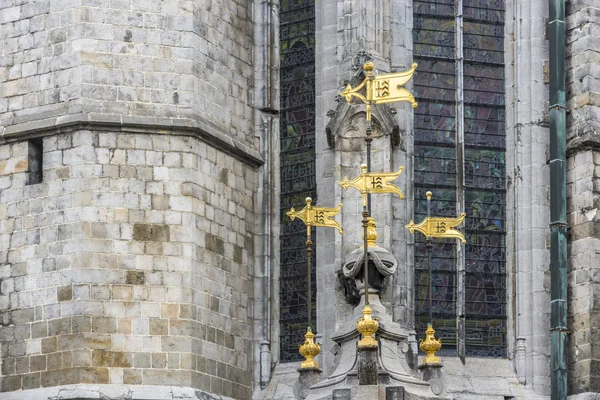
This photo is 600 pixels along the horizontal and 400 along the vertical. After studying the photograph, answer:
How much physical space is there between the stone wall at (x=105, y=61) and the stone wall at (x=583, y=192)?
507 centimetres

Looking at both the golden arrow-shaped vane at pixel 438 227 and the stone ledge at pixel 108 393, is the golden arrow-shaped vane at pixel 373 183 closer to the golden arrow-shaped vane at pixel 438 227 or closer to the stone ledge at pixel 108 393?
the golden arrow-shaped vane at pixel 438 227

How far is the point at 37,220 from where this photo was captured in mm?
26312

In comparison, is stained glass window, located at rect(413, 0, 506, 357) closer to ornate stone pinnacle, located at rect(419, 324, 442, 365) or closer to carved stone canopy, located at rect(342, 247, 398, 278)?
carved stone canopy, located at rect(342, 247, 398, 278)

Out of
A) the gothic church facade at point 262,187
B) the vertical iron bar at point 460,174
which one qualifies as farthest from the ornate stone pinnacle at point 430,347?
the vertical iron bar at point 460,174

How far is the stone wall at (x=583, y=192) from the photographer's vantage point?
88.8 ft

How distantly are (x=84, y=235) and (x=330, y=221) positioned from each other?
3222 mm

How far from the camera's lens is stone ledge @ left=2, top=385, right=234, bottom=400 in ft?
82.9

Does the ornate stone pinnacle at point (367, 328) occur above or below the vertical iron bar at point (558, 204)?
below

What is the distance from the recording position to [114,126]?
26.4 m

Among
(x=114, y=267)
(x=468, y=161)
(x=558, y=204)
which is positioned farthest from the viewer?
(x=468, y=161)

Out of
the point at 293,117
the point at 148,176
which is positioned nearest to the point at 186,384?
the point at 148,176

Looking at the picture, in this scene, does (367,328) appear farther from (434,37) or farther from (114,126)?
Result: (434,37)

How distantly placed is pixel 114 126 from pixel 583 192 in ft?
21.6

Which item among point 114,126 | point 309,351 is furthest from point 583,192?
point 114,126
